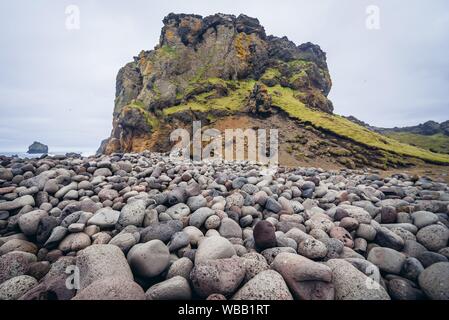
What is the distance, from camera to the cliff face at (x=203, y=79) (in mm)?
23188

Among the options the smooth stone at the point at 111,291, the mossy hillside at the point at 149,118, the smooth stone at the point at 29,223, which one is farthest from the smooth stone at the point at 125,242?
the mossy hillside at the point at 149,118

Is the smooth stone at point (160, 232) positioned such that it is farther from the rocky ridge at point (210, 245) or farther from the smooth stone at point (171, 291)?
the smooth stone at point (171, 291)

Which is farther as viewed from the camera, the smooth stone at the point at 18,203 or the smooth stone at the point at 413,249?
the smooth stone at the point at 18,203

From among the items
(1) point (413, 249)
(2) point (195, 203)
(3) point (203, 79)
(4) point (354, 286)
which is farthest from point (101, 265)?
(3) point (203, 79)

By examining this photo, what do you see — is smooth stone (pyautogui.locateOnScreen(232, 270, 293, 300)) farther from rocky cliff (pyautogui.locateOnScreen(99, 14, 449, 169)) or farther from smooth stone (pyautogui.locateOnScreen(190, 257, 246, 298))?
rocky cliff (pyautogui.locateOnScreen(99, 14, 449, 169))

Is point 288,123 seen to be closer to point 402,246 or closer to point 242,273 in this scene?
point 402,246

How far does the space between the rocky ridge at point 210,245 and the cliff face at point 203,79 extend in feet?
59.4

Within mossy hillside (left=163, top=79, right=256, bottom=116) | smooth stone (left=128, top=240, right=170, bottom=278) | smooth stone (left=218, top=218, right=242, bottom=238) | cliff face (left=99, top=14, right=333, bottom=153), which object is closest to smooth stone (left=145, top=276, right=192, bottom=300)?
smooth stone (left=128, top=240, right=170, bottom=278)

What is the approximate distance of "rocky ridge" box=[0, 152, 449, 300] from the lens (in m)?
2.17

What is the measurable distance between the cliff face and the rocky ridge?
59.4ft

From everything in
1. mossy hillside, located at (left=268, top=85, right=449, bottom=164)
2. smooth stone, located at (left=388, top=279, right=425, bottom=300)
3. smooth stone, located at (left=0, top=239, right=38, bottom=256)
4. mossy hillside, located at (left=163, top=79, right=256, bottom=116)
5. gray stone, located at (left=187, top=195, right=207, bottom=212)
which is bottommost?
smooth stone, located at (left=388, top=279, right=425, bottom=300)

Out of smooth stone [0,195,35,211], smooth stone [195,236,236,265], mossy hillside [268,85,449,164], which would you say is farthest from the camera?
mossy hillside [268,85,449,164]

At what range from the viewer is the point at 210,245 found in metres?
2.73
